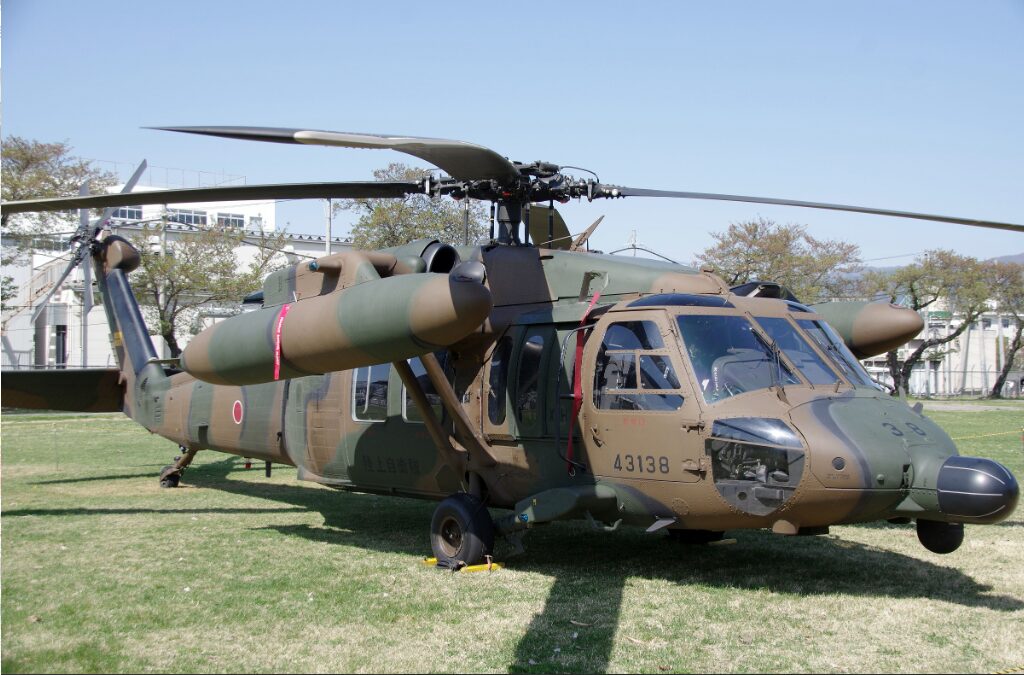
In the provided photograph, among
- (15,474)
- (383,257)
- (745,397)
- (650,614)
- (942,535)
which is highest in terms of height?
(383,257)

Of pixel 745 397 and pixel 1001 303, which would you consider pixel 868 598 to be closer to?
pixel 745 397

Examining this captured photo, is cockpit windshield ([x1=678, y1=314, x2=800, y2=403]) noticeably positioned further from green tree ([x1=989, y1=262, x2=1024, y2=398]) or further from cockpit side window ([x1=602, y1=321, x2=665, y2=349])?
green tree ([x1=989, y1=262, x2=1024, y2=398])

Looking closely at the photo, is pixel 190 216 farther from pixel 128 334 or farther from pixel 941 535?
pixel 941 535

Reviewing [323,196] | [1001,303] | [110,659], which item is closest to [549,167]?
[323,196]

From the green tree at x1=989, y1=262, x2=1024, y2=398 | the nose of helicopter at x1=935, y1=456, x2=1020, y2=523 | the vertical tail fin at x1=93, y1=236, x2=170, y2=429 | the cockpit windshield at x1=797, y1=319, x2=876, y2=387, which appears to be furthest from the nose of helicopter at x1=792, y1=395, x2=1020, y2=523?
the green tree at x1=989, y1=262, x2=1024, y2=398

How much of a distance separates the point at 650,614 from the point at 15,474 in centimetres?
1280

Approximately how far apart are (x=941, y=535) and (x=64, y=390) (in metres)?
11.5

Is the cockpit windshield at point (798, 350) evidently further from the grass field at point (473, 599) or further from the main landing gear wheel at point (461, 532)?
the main landing gear wheel at point (461, 532)

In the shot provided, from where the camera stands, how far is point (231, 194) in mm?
8141

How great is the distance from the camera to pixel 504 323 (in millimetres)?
8852

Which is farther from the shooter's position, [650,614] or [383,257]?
[383,257]

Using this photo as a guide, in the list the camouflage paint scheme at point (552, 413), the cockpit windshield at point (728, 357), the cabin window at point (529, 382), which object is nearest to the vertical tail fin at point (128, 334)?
the camouflage paint scheme at point (552, 413)

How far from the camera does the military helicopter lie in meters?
6.72

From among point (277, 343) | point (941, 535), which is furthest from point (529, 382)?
point (941, 535)
